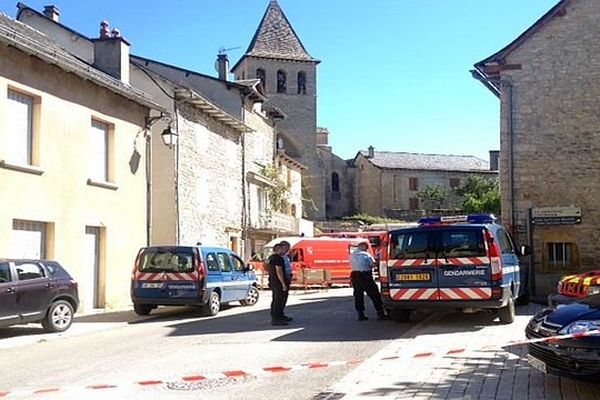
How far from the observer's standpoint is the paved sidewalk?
7086 millimetres

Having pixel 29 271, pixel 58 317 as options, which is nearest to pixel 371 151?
pixel 58 317

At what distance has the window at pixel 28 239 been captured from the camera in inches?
613

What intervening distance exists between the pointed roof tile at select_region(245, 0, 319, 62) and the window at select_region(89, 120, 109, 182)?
5202 centimetres

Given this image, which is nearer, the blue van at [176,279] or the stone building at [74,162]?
the stone building at [74,162]

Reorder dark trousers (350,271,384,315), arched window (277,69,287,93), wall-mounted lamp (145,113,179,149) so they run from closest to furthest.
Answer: dark trousers (350,271,384,315) < wall-mounted lamp (145,113,179,149) < arched window (277,69,287,93)

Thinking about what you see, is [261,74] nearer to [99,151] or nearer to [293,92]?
[293,92]

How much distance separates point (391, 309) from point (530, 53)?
11.5 m

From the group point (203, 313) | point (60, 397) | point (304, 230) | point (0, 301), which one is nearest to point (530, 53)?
point (203, 313)

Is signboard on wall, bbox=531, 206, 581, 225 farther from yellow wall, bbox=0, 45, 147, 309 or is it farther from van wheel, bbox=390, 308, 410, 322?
yellow wall, bbox=0, 45, 147, 309

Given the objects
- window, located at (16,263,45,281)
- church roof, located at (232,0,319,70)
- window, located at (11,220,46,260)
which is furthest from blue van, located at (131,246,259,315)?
church roof, located at (232,0,319,70)

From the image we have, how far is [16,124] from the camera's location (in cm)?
1577

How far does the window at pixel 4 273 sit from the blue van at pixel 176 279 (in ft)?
13.7

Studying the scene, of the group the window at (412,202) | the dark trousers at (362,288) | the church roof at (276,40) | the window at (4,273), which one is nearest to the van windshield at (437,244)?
the dark trousers at (362,288)

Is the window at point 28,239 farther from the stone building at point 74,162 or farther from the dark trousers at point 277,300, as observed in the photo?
the dark trousers at point 277,300
